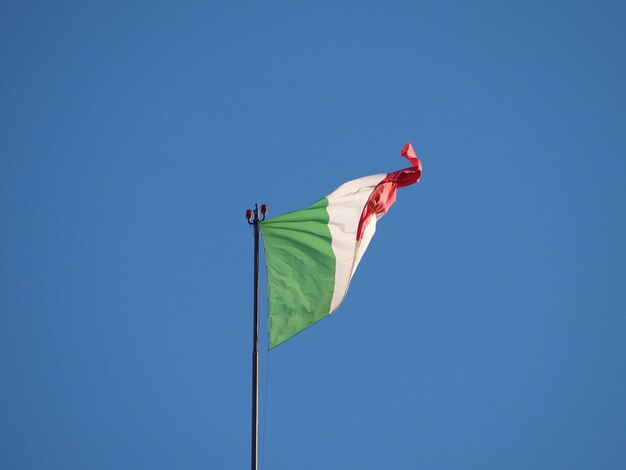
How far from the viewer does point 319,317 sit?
1862 cm

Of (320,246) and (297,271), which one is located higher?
(320,246)

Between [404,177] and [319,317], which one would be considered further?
[404,177]

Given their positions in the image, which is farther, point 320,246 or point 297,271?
point 320,246

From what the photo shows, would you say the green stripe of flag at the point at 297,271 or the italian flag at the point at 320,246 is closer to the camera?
the green stripe of flag at the point at 297,271

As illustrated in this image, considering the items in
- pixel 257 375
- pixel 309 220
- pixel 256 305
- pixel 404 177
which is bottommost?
pixel 257 375

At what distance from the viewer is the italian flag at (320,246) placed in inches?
727

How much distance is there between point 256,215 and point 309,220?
7.95ft

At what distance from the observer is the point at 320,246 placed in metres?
19.8

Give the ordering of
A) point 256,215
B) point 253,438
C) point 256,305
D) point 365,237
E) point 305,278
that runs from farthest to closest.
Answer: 1. point 365,237
2. point 305,278
3. point 256,215
4. point 256,305
5. point 253,438

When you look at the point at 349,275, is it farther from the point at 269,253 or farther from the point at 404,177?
the point at 404,177

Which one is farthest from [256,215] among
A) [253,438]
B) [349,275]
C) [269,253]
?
[253,438]

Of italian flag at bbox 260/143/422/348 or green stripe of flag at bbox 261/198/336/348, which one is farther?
italian flag at bbox 260/143/422/348

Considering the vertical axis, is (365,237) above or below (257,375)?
above

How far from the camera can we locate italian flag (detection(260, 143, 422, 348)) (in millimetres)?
18469
